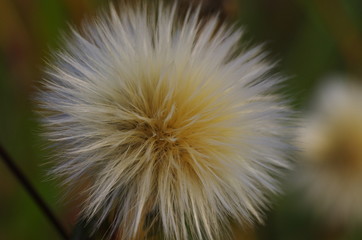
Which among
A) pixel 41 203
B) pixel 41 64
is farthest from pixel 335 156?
pixel 41 203

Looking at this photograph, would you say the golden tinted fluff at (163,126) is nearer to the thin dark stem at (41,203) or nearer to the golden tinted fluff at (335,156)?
the thin dark stem at (41,203)

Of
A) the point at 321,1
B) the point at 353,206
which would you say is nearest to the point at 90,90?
the point at 353,206

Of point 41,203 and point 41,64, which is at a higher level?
point 41,64

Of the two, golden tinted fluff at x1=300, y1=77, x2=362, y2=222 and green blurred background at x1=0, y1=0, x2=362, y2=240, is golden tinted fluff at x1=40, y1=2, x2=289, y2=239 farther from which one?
golden tinted fluff at x1=300, y1=77, x2=362, y2=222

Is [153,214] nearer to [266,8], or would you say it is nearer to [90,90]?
[90,90]

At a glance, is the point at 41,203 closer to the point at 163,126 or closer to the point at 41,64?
the point at 163,126

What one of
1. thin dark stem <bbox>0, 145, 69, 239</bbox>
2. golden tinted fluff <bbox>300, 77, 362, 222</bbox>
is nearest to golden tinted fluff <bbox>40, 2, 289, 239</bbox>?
thin dark stem <bbox>0, 145, 69, 239</bbox>

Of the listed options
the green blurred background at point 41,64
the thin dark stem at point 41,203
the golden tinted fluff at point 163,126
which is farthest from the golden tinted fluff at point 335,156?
the thin dark stem at point 41,203
